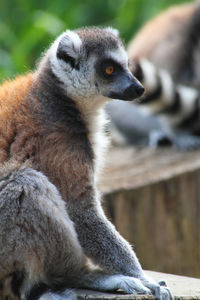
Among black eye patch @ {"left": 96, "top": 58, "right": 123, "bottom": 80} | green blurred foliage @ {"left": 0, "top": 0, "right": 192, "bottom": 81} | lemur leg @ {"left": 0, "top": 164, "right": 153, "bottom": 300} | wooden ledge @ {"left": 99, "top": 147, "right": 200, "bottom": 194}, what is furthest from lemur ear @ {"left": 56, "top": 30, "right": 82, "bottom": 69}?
green blurred foliage @ {"left": 0, "top": 0, "right": 192, "bottom": 81}

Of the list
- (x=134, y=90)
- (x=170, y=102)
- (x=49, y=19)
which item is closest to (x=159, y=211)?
(x=170, y=102)

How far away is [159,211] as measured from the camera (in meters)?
6.16

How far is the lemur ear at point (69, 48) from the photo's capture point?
4.32m

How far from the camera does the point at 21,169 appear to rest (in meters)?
3.77

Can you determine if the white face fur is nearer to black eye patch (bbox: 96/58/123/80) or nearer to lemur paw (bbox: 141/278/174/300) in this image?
black eye patch (bbox: 96/58/123/80)

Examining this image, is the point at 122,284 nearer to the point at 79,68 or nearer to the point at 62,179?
the point at 62,179

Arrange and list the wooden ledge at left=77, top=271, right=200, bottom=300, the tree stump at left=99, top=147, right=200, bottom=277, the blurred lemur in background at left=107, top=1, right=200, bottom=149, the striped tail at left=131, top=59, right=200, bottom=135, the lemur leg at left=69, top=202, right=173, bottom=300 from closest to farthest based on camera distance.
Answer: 1. the wooden ledge at left=77, top=271, right=200, bottom=300
2. the lemur leg at left=69, top=202, right=173, bottom=300
3. the tree stump at left=99, top=147, right=200, bottom=277
4. the striped tail at left=131, top=59, right=200, bottom=135
5. the blurred lemur in background at left=107, top=1, right=200, bottom=149

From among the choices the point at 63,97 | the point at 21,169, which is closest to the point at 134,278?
the point at 21,169

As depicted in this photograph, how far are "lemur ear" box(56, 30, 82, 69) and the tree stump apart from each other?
5.77 ft

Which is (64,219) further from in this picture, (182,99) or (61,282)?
(182,99)

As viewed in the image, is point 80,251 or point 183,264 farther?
point 183,264

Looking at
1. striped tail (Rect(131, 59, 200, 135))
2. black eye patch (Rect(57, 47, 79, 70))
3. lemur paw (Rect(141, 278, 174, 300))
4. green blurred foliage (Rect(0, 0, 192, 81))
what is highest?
→ green blurred foliage (Rect(0, 0, 192, 81))

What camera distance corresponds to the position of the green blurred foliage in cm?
901

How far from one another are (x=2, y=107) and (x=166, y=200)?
248 centimetres
